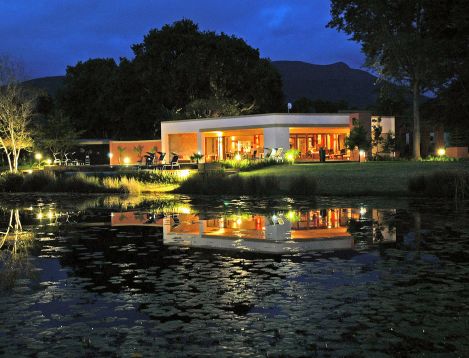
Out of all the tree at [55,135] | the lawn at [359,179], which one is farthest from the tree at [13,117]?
the lawn at [359,179]

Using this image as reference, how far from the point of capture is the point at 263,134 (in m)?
48.5

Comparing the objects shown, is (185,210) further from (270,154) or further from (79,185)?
(270,154)

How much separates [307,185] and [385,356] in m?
19.6

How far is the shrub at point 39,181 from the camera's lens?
31.7 meters

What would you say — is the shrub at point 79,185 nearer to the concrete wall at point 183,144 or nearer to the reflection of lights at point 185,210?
the reflection of lights at point 185,210

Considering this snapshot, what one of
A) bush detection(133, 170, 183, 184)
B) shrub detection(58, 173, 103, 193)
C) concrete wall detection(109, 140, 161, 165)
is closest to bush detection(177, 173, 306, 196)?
bush detection(133, 170, 183, 184)

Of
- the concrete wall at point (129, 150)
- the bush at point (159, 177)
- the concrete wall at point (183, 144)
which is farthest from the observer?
the concrete wall at point (129, 150)

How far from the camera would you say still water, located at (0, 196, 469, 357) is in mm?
6457

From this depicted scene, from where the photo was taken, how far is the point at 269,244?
41.2ft

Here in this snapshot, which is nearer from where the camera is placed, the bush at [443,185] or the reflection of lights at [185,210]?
the reflection of lights at [185,210]

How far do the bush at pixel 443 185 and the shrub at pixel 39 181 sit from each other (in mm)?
17153

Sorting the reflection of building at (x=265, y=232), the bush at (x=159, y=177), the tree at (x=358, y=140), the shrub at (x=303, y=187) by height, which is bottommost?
the reflection of building at (x=265, y=232)

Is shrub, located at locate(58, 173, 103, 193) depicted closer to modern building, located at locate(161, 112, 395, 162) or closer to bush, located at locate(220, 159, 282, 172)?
bush, located at locate(220, 159, 282, 172)

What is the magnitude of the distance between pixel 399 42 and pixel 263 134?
39.8ft
